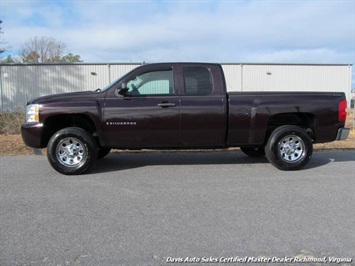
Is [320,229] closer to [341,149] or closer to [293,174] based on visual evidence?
[293,174]

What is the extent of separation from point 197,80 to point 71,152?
2.69m

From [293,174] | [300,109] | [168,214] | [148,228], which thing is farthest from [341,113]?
[148,228]

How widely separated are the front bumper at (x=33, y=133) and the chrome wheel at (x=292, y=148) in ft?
14.7

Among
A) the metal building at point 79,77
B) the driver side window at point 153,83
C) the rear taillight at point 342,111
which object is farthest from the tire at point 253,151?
the metal building at point 79,77

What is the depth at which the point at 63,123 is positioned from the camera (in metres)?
7.10

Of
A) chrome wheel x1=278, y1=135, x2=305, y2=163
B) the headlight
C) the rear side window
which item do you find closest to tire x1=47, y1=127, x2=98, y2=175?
the headlight

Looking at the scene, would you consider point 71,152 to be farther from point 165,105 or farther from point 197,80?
point 197,80

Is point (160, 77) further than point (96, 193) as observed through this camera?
Yes

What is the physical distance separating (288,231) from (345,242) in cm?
57

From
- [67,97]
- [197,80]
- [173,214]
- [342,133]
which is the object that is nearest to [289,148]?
[342,133]

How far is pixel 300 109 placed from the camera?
22.9ft

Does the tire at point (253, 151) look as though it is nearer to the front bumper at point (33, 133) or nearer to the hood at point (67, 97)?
the hood at point (67, 97)

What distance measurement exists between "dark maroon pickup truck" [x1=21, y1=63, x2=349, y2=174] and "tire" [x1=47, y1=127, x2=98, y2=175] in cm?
2

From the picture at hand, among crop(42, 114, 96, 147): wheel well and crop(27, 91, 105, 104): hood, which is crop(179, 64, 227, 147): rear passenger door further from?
crop(42, 114, 96, 147): wheel well
